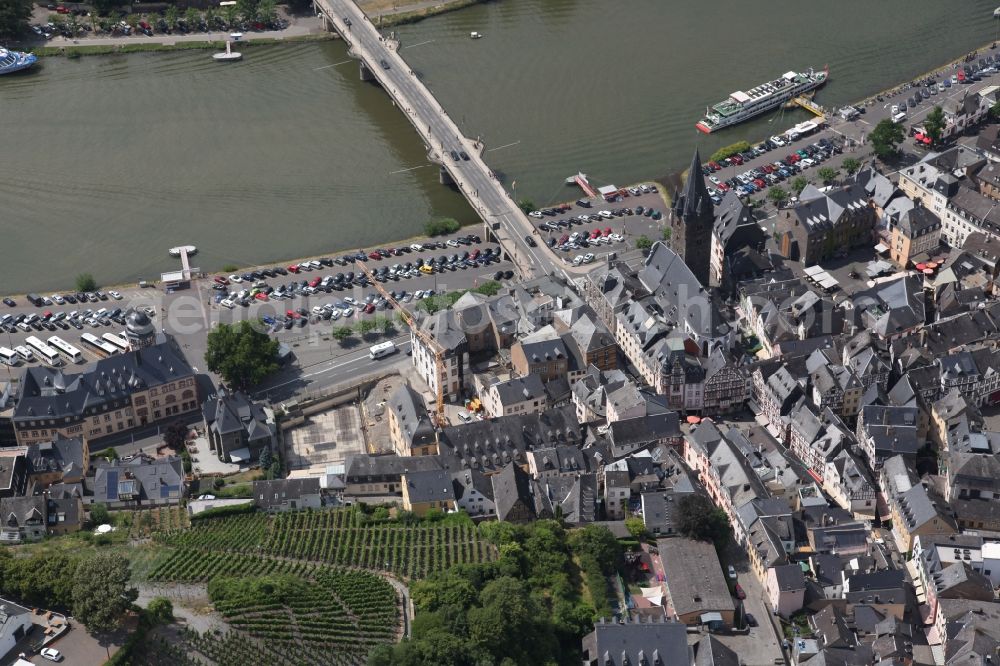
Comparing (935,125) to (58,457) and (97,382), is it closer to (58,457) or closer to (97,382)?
(97,382)

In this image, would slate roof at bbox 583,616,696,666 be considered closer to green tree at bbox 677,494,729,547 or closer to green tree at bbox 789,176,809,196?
green tree at bbox 677,494,729,547

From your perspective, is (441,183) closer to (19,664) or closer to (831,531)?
(831,531)

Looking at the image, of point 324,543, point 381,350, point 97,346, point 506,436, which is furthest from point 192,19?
point 324,543

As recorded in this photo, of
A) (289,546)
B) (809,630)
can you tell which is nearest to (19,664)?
(289,546)

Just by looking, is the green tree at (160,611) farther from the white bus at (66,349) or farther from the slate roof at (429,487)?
the white bus at (66,349)

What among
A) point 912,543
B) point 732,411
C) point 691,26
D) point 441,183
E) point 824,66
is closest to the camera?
point 912,543

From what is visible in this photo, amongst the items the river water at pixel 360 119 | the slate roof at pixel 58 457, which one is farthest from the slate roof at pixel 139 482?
the river water at pixel 360 119
